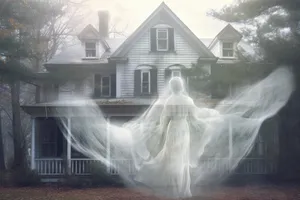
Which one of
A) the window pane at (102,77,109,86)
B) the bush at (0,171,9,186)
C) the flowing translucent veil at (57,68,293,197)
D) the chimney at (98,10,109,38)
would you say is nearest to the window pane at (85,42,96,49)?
the window pane at (102,77,109,86)

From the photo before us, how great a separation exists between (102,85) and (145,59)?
220 cm

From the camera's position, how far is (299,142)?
1059 centimetres

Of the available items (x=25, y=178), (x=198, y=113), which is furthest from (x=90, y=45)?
(x=198, y=113)

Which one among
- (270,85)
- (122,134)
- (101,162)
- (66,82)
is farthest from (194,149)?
(66,82)

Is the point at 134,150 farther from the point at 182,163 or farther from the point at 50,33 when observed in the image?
the point at 50,33

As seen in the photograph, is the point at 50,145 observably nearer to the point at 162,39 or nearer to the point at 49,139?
the point at 49,139

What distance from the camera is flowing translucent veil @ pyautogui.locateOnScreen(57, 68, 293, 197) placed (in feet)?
23.7

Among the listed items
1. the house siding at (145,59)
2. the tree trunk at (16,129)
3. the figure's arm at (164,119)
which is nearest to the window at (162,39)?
the house siding at (145,59)

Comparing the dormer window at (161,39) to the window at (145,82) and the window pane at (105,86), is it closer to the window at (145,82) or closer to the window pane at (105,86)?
the window at (145,82)

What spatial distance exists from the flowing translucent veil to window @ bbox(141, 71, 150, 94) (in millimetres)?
3371

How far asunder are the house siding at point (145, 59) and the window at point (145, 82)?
424 millimetres

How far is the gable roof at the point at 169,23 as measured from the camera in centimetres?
1377

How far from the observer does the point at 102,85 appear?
14.4 metres

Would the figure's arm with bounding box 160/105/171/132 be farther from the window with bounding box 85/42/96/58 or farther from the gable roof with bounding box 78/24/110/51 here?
the gable roof with bounding box 78/24/110/51
